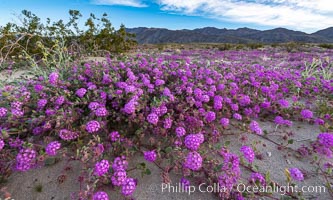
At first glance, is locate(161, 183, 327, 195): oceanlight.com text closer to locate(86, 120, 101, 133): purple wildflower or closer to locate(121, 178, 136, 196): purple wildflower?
locate(121, 178, 136, 196): purple wildflower

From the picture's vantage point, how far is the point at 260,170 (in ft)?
6.70

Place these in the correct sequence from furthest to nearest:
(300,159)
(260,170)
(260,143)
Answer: (260,143)
(300,159)
(260,170)

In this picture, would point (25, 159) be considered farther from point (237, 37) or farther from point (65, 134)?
point (237, 37)

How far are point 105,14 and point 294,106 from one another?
9.67 metres

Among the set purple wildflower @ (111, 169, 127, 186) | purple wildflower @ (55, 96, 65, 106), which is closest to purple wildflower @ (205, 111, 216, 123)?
purple wildflower @ (111, 169, 127, 186)

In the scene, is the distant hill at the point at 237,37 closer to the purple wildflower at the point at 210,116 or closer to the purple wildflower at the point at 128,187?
the purple wildflower at the point at 210,116

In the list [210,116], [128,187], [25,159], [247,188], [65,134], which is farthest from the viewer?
[210,116]

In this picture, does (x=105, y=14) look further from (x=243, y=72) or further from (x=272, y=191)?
(x=272, y=191)

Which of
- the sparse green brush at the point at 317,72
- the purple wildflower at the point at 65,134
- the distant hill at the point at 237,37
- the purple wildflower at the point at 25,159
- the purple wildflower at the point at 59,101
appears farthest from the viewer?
the distant hill at the point at 237,37

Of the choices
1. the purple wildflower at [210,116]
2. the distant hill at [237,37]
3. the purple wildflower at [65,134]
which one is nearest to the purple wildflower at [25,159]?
the purple wildflower at [65,134]

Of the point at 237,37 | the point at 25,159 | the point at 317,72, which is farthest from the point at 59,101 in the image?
the point at 237,37

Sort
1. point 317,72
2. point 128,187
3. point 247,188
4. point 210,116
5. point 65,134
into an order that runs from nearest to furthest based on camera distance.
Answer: point 128,187, point 247,188, point 65,134, point 210,116, point 317,72

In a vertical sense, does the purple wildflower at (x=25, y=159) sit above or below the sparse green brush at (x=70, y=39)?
below

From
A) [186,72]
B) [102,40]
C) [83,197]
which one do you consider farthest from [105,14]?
[83,197]
